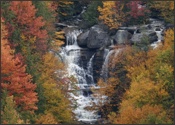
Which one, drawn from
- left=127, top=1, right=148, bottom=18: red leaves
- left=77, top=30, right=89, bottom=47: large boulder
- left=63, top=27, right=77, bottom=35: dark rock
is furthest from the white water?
left=63, top=27, right=77, bottom=35: dark rock

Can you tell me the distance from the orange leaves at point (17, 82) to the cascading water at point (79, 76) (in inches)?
428

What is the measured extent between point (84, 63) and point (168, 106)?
1777cm

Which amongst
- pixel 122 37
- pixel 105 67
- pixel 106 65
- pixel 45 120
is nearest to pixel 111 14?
pixel 122 37

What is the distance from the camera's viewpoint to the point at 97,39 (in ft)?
169

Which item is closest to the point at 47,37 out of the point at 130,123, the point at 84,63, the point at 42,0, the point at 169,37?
the point at 42,0

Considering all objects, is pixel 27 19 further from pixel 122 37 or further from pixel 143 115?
pixel 122 37

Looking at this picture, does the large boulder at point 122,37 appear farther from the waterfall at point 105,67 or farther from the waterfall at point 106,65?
the waterfall at point 105,67

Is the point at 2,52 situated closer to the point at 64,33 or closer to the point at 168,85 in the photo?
the point at 168,85

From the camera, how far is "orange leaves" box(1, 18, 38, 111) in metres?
31.4

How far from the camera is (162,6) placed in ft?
173

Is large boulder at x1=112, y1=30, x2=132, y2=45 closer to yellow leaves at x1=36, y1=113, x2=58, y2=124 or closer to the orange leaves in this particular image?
the orange leaves

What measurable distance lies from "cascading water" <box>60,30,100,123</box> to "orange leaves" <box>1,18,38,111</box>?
1087 cm

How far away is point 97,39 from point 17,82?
20820 millimetres

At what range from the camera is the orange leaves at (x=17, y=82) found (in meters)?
31.4
